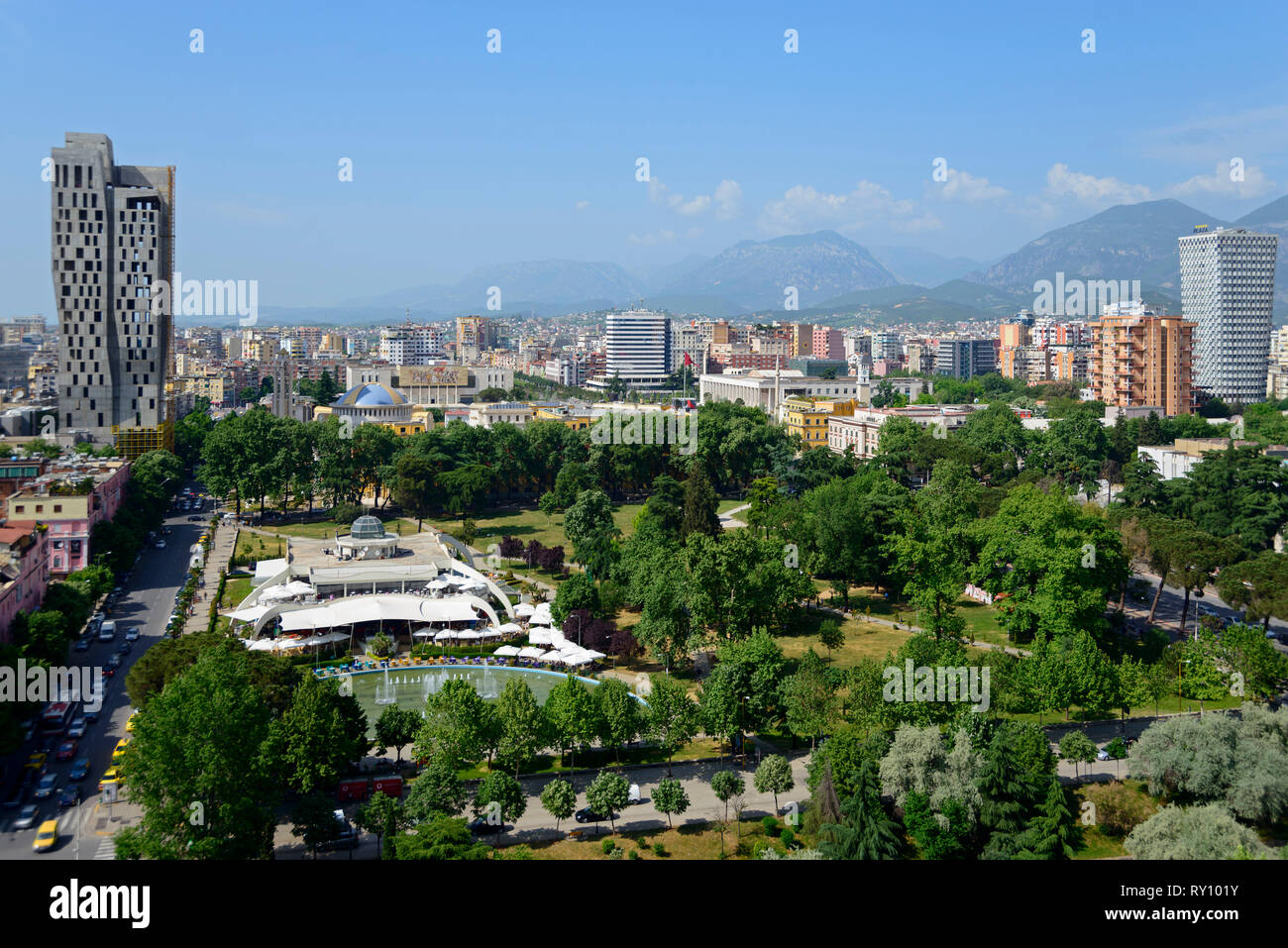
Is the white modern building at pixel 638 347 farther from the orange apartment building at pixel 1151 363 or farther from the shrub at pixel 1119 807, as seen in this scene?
the shrub at pixel 1119 807

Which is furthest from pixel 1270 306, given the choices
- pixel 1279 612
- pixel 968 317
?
pixel 968 317

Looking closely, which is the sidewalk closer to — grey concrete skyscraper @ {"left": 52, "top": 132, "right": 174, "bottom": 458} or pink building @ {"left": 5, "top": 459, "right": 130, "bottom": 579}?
pink building @ {"left": 5, "top": 459, "right": 130, "bottom": 579}

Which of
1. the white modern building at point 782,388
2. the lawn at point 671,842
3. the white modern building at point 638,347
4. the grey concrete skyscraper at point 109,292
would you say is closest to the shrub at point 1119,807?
the lawn at point 671,842

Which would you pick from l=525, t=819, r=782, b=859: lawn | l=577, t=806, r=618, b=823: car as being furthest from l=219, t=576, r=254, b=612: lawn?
l=525, t=819, r=782, b=859: lawn

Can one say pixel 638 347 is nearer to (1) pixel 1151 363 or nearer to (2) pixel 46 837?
(1) pixel 1151 363

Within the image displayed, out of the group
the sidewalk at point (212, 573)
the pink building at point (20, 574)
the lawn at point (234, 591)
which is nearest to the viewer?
the pink building at point (20, 574)

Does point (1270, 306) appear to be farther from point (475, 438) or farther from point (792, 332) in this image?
point (475, 438)
